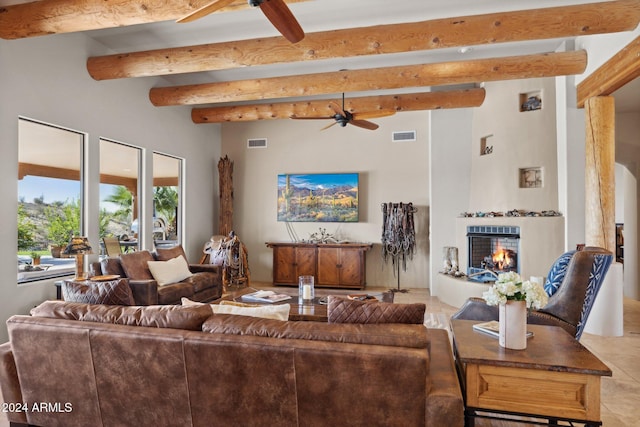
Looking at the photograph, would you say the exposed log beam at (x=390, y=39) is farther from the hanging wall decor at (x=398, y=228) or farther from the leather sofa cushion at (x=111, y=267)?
the hanging wall decor at (x=398, y=228)

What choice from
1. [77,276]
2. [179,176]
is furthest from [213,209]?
[77,276]

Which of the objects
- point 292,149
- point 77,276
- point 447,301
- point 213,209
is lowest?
point 447,301

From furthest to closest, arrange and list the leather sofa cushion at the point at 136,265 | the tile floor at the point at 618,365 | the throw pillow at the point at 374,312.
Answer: the leather sofa cushion at the point at 136,265, the tile floor at the point at 618,365, the throw pillow at the point at 374,312

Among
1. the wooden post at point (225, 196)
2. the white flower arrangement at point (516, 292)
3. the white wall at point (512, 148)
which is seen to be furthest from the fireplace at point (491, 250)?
the wooden post at point (225, 196)

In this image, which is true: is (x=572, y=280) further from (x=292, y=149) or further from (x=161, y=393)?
(x=292, y=149)

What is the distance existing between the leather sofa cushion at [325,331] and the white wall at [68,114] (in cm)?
326

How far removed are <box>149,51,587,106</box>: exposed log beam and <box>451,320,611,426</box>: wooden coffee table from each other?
12.5 ft

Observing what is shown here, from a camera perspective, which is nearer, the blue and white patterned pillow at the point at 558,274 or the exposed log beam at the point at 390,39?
the blue and white patterned pillow at the point at 558,274

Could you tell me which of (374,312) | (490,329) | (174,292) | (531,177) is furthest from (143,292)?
(531,177)

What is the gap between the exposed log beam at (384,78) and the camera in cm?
473

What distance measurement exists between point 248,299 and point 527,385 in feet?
9.38

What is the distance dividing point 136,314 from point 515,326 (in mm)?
2073

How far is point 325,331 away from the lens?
1867mm

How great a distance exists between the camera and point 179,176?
7047 millimetres
